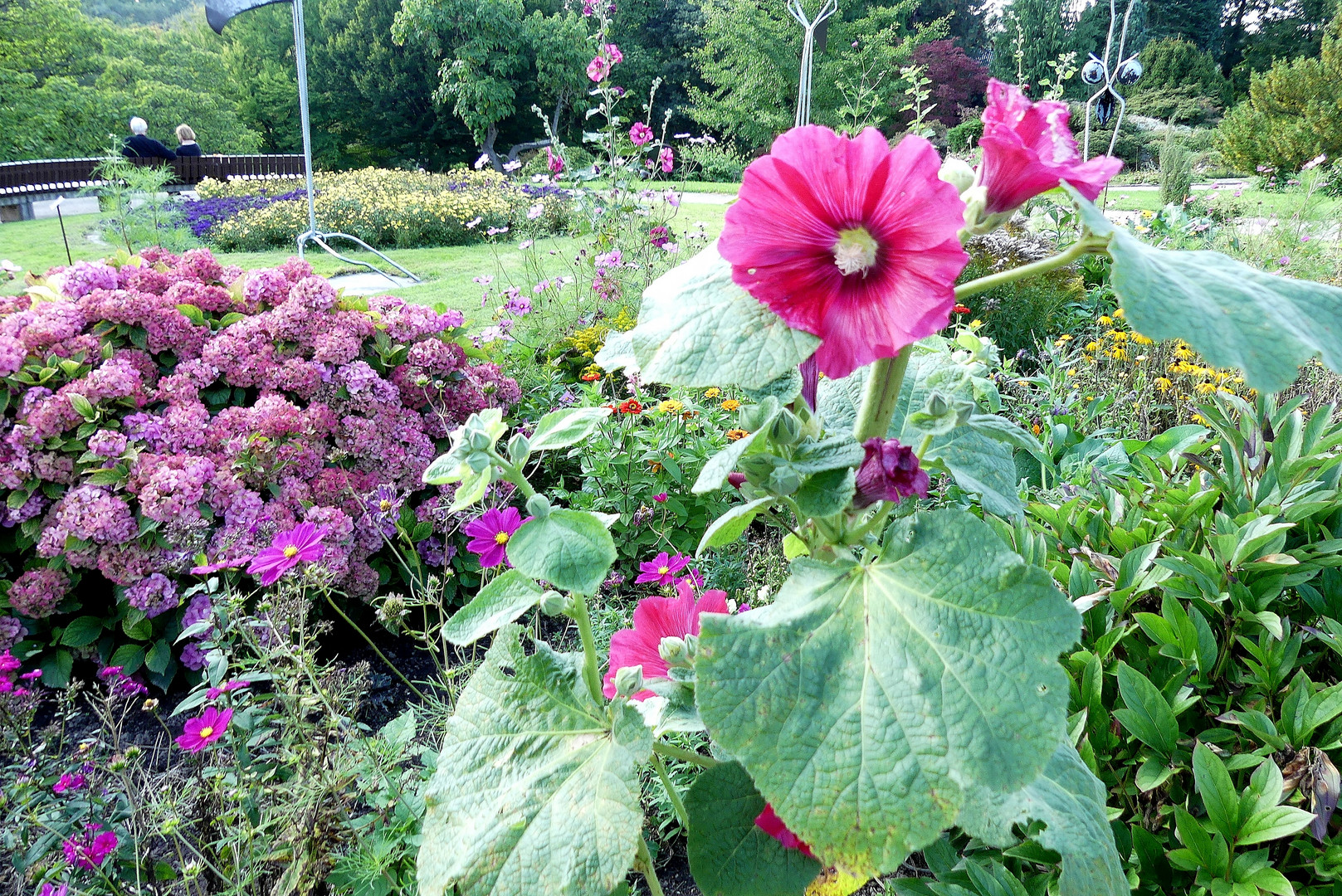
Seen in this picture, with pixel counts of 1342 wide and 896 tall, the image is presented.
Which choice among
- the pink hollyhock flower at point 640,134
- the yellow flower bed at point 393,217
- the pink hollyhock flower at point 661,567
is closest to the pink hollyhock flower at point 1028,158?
the pink hollyhock flower at point 661,567

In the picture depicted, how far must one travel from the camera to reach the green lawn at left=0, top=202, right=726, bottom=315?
7.64m

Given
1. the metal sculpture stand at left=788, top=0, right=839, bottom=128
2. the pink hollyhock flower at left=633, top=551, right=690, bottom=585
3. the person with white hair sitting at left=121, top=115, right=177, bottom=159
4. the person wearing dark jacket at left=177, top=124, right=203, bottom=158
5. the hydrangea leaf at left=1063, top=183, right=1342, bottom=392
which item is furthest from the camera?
the person wearing dark jacket at left=177, top=124, right=203, bottom=158

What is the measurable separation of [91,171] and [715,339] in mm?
17273

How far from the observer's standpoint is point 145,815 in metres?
1.57

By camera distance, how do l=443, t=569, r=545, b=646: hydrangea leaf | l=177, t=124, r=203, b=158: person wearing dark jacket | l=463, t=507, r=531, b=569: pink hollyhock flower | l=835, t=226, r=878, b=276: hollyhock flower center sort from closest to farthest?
l=835, t=226, r=878, b=276: hollyhock flower center
l=443, t=569, r=545, b=646: hydrangea leaf
l=463, t=507, r=531, b=569: pink hollyhock flower
l=177, t=124, r=203, b=158: person wearing dark jacket

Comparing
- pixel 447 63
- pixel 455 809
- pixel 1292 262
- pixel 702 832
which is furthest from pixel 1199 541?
pixel 447 63

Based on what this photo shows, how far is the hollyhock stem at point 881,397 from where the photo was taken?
0.65 metres

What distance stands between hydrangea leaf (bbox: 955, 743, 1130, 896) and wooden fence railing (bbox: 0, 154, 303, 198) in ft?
46.0

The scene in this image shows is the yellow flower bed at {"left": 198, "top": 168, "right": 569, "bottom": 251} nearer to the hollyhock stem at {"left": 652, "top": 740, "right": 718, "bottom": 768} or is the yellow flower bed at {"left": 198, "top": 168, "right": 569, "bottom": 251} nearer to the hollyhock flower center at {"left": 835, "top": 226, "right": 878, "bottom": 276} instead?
the hollyhock stem at {"left": 652, "top": 740, "right": 718, "bottom": 768}

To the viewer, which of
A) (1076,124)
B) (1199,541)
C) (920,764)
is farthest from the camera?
(1076,124)

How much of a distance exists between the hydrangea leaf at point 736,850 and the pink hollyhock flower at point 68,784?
1369 millimetres

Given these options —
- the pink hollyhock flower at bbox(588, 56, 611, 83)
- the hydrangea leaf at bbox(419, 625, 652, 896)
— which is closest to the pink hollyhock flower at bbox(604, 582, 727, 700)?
the hydrangea leaf at bbox(419, 625, 652, 896)

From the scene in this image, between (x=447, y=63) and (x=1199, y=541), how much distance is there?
25.4 m

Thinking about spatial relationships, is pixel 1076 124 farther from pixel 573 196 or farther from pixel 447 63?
pixel 573 196
